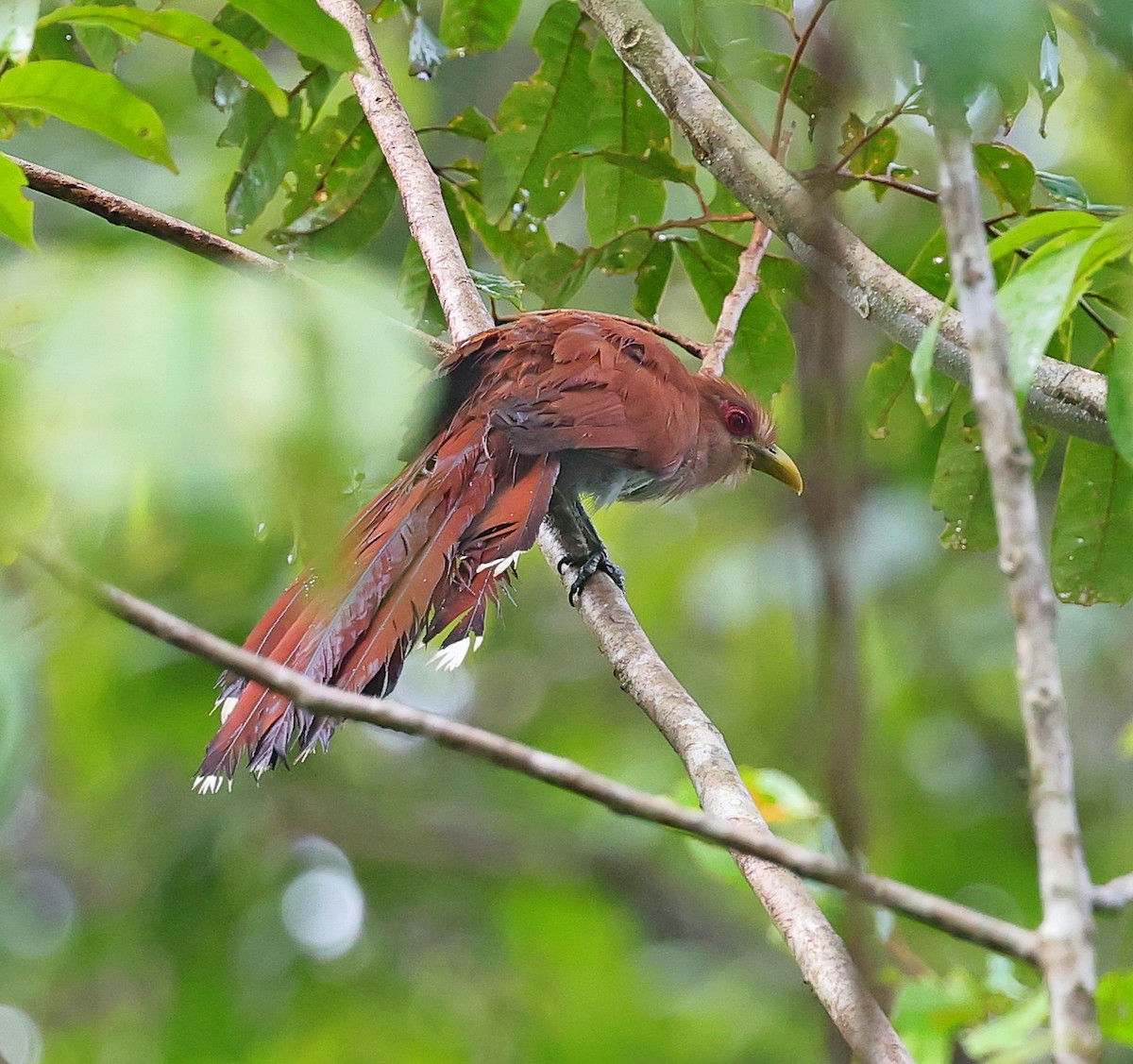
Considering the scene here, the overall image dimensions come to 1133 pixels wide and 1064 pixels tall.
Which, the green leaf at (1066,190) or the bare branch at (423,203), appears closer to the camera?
the green leaf at (1066,190)

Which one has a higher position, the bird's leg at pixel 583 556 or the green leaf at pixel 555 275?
the green leaf at pixel 555 275

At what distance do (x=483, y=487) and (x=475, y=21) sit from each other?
103 centimetres

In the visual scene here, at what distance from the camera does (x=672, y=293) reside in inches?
253

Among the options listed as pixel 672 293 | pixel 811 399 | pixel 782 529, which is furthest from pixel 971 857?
pixel 811 399

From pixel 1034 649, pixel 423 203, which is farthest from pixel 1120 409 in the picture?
pixel 423 203

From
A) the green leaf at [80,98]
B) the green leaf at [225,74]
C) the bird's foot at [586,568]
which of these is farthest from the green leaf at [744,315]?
the green leaf at [80,98]

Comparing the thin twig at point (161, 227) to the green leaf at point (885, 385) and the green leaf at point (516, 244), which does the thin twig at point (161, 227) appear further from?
the green leaf at point (885, 385)

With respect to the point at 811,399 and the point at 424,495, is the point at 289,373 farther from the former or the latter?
the point at 424,495

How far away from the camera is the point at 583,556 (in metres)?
2.90

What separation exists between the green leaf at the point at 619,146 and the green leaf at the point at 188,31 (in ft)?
4.44

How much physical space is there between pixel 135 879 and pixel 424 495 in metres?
3.72

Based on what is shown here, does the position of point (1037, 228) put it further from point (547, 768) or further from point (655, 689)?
point (655, 689)

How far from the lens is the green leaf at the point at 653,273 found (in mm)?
3016

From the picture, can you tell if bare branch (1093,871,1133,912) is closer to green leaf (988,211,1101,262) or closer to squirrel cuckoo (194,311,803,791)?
green leaf (988,211,1101,262)
